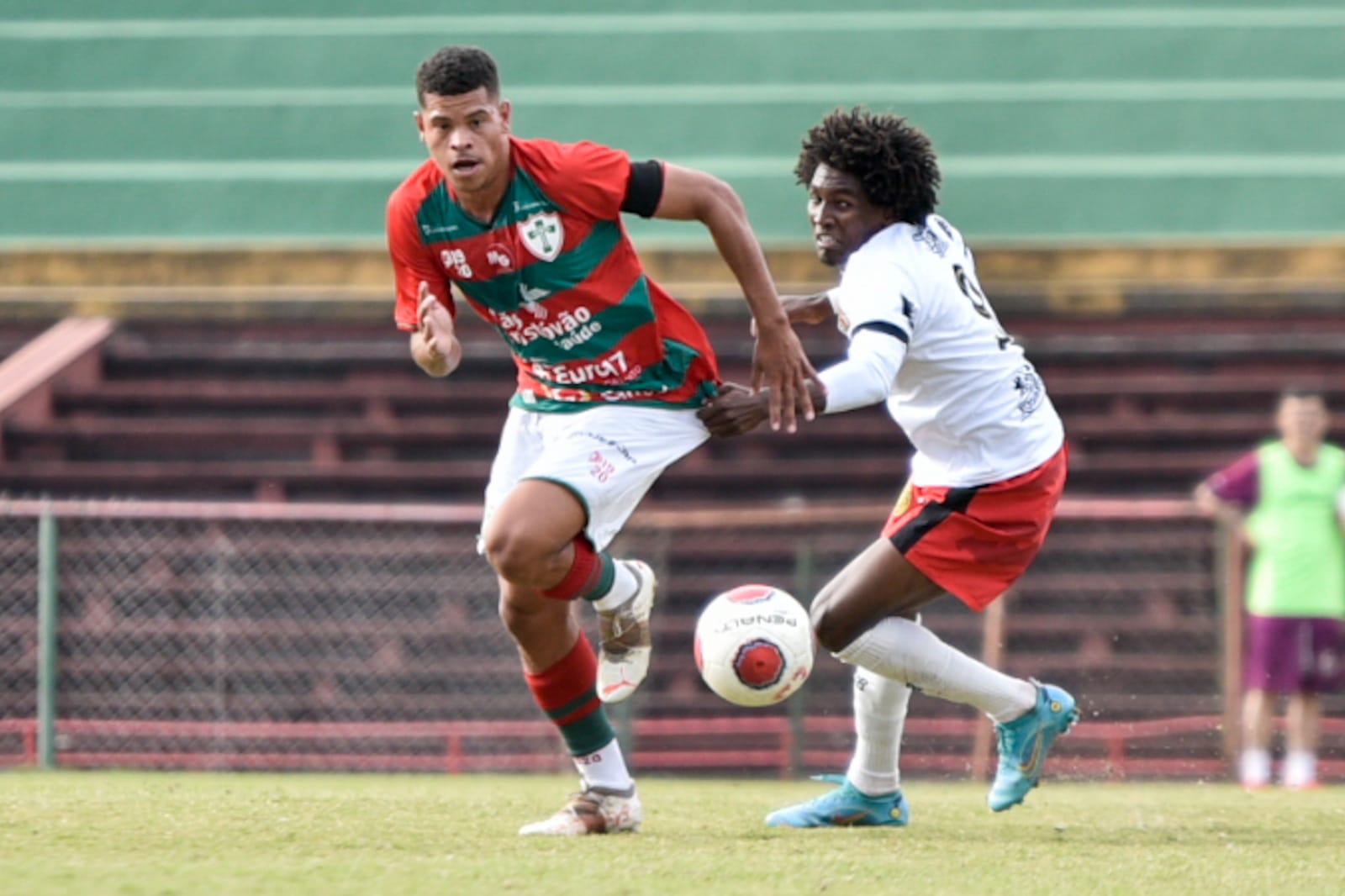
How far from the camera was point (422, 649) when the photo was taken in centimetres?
1178

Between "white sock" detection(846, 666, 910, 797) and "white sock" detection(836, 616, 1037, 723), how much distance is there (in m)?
0.13

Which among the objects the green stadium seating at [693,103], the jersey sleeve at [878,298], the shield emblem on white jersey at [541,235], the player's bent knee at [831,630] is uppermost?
the green stadium seating at [693,103]

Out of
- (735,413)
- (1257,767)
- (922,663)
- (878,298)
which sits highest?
(878,298)

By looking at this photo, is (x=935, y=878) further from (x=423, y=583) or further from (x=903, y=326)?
(x=423, y=583)

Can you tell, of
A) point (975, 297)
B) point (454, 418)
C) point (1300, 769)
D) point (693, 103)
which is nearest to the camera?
point (975, 297)

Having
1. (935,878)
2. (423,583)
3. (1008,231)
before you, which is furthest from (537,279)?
(1008,231)

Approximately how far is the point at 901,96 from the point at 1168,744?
6.00 m

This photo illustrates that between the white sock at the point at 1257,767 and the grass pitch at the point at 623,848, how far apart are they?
2202 mm

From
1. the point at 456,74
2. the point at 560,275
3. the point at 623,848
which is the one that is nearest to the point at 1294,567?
the point at 560,275

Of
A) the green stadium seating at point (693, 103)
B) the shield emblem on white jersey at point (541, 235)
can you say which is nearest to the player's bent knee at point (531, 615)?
the shield emblem on white jersey at point (541, 235)

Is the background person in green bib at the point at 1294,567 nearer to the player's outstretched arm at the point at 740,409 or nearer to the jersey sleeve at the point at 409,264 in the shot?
the player's outstretched arm at the point at 740,409

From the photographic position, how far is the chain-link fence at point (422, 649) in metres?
11.0

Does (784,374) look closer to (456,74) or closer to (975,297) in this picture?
(975,297)

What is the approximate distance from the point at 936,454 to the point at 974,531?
0.82 feet
